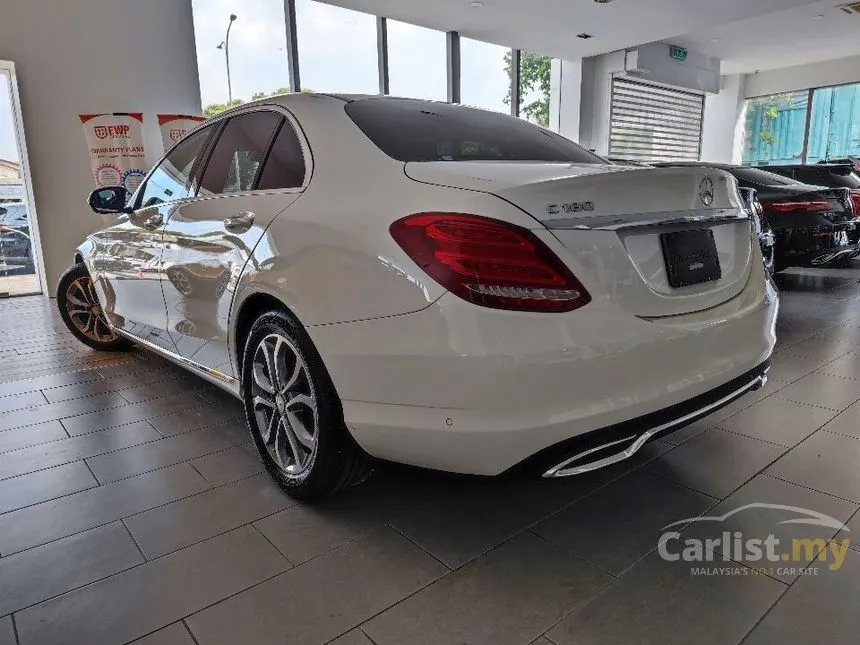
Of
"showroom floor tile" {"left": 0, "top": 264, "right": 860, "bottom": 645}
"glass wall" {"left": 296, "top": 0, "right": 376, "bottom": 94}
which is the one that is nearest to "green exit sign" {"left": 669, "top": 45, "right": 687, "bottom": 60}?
"glass wall" {"left": 296, "top": 0, "right": 376, "bottom": 94}

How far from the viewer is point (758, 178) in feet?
16.9

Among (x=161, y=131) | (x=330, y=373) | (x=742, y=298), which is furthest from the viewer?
(x=161, y=131)

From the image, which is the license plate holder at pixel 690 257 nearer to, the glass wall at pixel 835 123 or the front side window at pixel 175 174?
the front side window at pixel 175 174

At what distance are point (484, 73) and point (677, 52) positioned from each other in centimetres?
411

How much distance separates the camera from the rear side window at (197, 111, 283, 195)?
2020 millimetres

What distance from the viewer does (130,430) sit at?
97.3 inches

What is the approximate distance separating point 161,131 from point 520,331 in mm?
6087

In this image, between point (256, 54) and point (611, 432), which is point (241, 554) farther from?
point (256, 54)

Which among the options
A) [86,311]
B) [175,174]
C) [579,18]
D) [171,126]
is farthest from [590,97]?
[175,174]

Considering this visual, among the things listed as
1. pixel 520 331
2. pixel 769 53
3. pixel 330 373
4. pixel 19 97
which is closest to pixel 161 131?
pixel 19 97

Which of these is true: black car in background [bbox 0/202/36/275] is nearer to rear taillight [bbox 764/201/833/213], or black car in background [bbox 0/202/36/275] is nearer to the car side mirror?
the car side mirror

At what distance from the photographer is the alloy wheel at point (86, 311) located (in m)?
3.76

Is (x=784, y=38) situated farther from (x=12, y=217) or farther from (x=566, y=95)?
(x=12, y=217)

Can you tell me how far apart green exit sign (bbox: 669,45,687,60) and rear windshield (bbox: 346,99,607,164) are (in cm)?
1024
